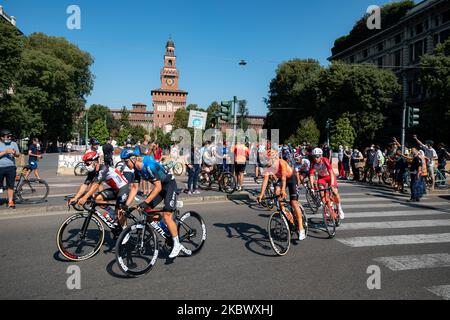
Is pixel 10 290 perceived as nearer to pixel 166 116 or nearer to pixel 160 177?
pixel 160 177

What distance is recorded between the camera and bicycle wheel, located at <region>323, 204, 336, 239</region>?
6482 millimetres

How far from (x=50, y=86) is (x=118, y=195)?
159 ft

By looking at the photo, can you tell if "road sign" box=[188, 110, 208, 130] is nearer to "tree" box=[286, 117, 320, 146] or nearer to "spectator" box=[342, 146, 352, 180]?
"spectator" box=[342, 146, 352, 180]

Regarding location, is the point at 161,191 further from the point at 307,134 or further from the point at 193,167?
the point at 307,134

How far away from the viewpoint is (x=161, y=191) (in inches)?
208

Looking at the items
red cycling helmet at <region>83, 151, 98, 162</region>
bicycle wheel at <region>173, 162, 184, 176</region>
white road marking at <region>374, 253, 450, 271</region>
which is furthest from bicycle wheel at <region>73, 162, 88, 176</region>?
white road marking at <region>374, 253, 450, 271</region>

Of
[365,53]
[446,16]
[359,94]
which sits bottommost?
[359,94]

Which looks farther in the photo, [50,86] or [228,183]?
[50,86]

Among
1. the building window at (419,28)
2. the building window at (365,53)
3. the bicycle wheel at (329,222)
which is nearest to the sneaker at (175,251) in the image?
the bicycle wheel at (329,222)

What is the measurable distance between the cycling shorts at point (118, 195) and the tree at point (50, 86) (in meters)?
34.1

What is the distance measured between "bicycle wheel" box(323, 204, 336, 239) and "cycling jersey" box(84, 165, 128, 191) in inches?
159

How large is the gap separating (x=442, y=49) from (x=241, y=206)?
37.6 m

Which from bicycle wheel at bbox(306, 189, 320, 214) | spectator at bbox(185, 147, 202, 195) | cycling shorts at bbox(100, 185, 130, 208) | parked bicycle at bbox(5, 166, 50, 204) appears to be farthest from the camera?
spectator at bbox(185, 147, 202, 195)

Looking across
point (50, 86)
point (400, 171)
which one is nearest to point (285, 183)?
point (400, 171)
